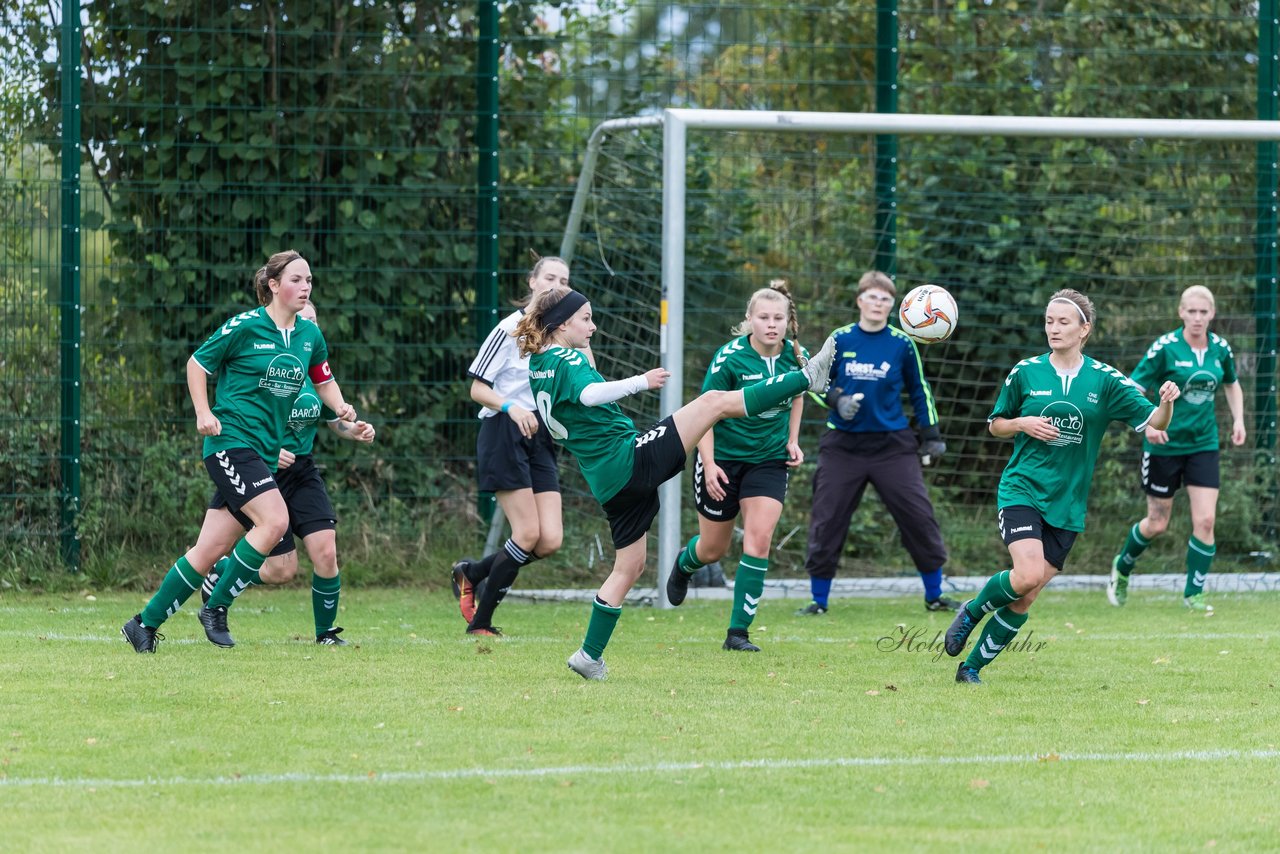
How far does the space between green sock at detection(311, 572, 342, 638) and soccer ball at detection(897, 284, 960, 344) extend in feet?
10.2

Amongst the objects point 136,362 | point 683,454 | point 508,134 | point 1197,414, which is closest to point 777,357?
point 683,454

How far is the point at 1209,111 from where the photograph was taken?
13523mm

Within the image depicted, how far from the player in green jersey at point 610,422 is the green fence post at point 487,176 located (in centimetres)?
463

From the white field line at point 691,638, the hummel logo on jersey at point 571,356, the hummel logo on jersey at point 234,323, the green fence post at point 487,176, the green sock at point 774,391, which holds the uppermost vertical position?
the green fence post at point 487,176

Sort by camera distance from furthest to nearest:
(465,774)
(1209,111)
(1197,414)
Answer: (1209,111) < (1197,414) < (465,774)

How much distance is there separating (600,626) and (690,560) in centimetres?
190

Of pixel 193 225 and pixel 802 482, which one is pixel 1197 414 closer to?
pixel 802 482

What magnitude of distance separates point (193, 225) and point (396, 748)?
695 centimetres

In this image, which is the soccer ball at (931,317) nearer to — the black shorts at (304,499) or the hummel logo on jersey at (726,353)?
the hummel logo on jersey at (726,353)

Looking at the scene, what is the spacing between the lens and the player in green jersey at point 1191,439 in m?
10.5

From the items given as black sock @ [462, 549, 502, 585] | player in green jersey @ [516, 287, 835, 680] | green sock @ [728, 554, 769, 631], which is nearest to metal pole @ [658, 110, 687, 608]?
black sock @ [462, 549, 502, 585]

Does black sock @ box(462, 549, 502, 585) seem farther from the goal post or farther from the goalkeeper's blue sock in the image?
the goalkeeper's blue sock

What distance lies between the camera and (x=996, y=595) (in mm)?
7242

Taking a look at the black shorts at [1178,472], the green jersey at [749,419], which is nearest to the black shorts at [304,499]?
the green jersey at [749,419]
